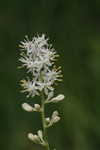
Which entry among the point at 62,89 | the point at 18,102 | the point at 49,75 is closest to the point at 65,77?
the point at 62,89

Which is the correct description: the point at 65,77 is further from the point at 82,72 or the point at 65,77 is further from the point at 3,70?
the point at 3,70

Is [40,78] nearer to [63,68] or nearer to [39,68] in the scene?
[39,68]

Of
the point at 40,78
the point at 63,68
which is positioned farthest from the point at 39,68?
the point at 63,68

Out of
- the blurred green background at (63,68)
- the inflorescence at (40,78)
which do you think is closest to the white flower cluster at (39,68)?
the inflorescence at (40,78)

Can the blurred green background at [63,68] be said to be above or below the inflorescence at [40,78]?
above

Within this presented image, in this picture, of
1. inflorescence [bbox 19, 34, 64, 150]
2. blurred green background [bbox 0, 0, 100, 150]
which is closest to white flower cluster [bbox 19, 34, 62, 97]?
inflorescence [bbox 19, 34, 64, 150]

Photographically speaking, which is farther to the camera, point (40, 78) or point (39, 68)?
point (39, 68)

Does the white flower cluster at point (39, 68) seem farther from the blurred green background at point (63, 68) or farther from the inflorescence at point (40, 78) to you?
the blurred green background at point (63, 68)

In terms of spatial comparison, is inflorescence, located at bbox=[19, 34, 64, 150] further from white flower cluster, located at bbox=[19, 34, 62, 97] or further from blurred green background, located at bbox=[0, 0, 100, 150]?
blurred green background, located at bbox=[0, 0, 100, 150]
